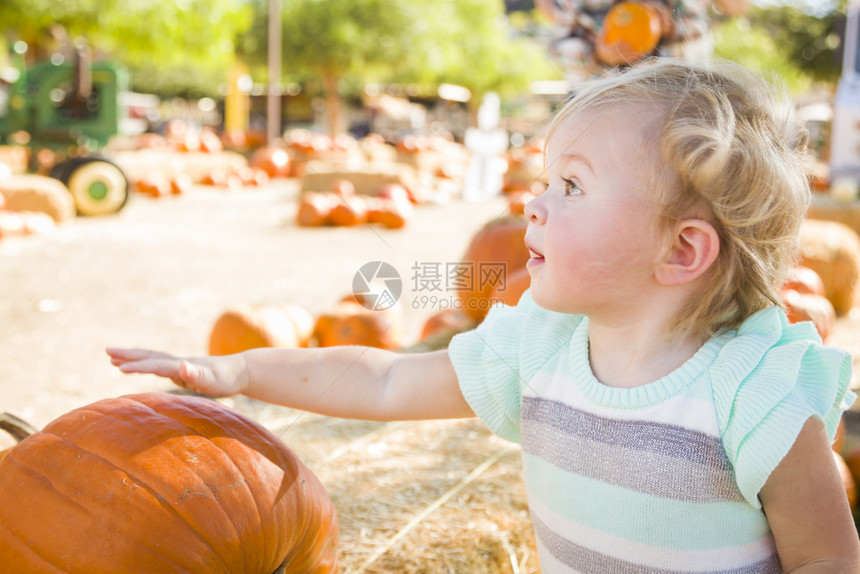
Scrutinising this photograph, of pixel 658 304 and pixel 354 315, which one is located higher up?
pixel 658 304

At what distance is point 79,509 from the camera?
1.05 meters

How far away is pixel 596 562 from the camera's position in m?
1.17

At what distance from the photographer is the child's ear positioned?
3.59ft

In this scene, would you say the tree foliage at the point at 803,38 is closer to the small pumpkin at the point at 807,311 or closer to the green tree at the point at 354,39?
the green tree at the point at 354,39

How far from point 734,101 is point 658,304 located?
0.32m

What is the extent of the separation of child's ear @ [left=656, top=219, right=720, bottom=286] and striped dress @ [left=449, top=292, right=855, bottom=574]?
125 millimetres

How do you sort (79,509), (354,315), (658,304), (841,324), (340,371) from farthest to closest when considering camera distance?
(841,324) → (354,315) → (340,371) → (658,304) → (79,509)

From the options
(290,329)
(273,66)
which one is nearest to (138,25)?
(273,66)

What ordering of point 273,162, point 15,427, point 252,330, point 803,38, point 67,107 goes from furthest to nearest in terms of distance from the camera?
point 803,38 < point 273,162 < point 67,107 < point 252,330 < point 15,427

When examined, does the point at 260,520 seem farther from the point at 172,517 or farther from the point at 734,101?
the point at 734,101

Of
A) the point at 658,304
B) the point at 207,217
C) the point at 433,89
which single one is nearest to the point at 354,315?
the point at 658,304

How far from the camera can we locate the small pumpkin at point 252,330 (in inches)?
144

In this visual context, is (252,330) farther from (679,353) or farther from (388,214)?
(388,214)

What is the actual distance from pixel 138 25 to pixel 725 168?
12.4m
